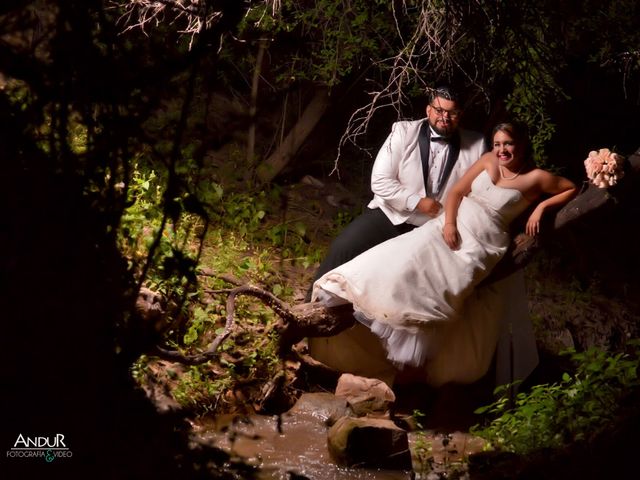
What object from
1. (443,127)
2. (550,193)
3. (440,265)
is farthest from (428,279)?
(443,127)

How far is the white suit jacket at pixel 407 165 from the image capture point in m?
7.34

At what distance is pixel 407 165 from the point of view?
738 centimetres

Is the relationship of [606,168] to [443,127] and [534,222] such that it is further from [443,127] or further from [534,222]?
[443,127]

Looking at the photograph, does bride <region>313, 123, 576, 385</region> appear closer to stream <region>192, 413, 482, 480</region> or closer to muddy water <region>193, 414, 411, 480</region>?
stream <region>192, 413, 482, 480</region>

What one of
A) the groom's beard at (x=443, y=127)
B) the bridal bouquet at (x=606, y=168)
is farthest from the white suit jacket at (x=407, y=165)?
the bridal bouquet at (x=606, y=168)

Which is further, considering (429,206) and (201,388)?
(429,206)

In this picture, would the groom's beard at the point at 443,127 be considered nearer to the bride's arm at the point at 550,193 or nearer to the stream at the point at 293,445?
the bride's arm at the point at 550,193

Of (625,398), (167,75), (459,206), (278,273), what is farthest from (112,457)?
(278,273)

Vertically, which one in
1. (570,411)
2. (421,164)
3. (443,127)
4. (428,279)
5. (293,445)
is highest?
(443,127)

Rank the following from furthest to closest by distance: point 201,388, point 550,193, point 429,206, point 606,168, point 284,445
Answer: point 429,206, point 201,388, point 550,193, point 284,445, point 606,168

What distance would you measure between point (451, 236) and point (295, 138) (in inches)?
135

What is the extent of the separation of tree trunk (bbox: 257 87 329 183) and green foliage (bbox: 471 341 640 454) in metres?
4.28

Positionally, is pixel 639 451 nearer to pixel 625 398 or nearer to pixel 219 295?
pixel 625 398

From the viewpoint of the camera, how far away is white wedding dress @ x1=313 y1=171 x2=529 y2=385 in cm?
690
